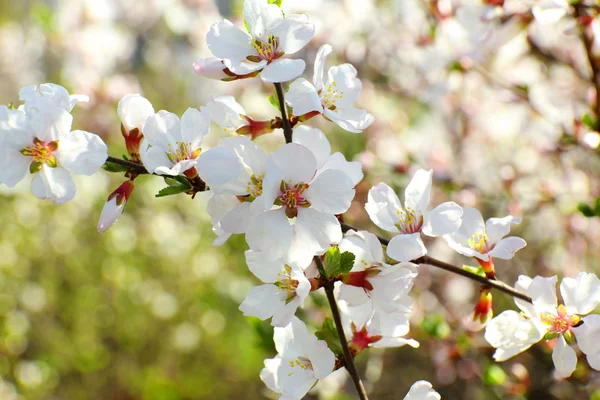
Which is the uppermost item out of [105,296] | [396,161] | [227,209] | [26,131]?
[26,131]

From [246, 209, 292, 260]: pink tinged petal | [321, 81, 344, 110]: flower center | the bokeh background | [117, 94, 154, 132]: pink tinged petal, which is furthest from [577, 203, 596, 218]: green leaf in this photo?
[117, 94, 154, 132]: pink tinged petal

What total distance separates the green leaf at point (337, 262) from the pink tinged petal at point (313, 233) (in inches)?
0.9

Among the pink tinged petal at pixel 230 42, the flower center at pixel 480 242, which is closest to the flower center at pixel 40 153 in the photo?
the pink tinged petal at pixel 230 42

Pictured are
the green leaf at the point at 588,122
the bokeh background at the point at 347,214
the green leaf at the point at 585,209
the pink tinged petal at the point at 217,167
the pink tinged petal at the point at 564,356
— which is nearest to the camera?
the pink tinged petal at the point at 217,167

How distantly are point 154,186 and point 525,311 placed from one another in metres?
3.36

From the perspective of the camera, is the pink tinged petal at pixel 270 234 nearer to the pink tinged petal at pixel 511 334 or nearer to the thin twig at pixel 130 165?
the thin twig at pixel 130 165

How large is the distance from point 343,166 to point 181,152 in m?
0.21

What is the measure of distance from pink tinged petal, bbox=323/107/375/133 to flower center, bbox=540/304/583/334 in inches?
13.8

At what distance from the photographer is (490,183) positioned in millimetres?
2455

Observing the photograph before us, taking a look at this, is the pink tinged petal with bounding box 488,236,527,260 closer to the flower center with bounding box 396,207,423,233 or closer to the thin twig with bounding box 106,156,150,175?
the flower center with bounding box 396,207,423,233

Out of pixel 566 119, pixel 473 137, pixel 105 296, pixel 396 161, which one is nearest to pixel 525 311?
pixel 396 161

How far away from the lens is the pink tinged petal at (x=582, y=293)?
0.70 m

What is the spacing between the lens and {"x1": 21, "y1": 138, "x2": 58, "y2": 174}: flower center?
2.21 ft

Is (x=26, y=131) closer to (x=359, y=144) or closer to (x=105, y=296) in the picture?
(x=359, y=144)
